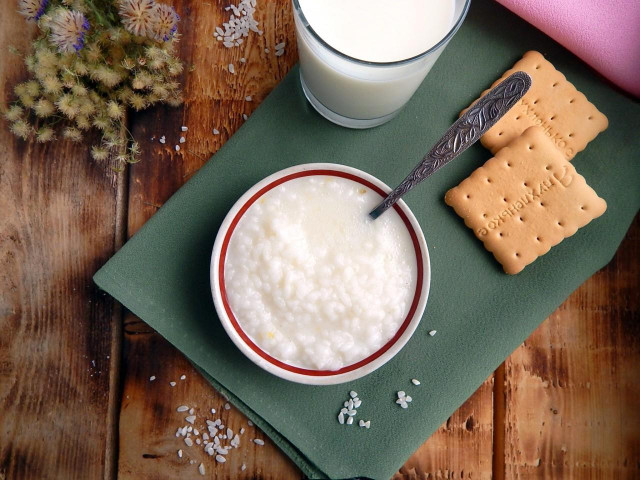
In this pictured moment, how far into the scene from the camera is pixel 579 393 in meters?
1.26

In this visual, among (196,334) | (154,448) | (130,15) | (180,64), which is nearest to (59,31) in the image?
(130,15)

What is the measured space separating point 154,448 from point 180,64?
0.86 m

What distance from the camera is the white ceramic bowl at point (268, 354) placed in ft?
3.44

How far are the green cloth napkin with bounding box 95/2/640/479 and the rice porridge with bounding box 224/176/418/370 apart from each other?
0.43 ft

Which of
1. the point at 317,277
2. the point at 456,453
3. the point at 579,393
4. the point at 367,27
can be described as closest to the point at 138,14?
the point at 367,27

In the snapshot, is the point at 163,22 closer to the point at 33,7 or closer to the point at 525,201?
the point at 33,7

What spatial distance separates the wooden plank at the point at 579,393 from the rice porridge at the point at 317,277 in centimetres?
41

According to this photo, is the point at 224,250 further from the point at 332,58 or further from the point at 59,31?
the point at 59,31

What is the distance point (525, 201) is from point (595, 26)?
0.41m

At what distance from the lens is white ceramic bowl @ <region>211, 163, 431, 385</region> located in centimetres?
105

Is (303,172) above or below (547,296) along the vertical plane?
above

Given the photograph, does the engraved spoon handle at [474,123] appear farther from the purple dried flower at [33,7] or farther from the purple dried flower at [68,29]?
the purple dried flower at [33,7]

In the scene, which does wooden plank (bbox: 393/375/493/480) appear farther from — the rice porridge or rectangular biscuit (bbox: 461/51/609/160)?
rectangular biscuit (bbox: 461/51/609/160)

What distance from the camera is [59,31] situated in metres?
1.06
